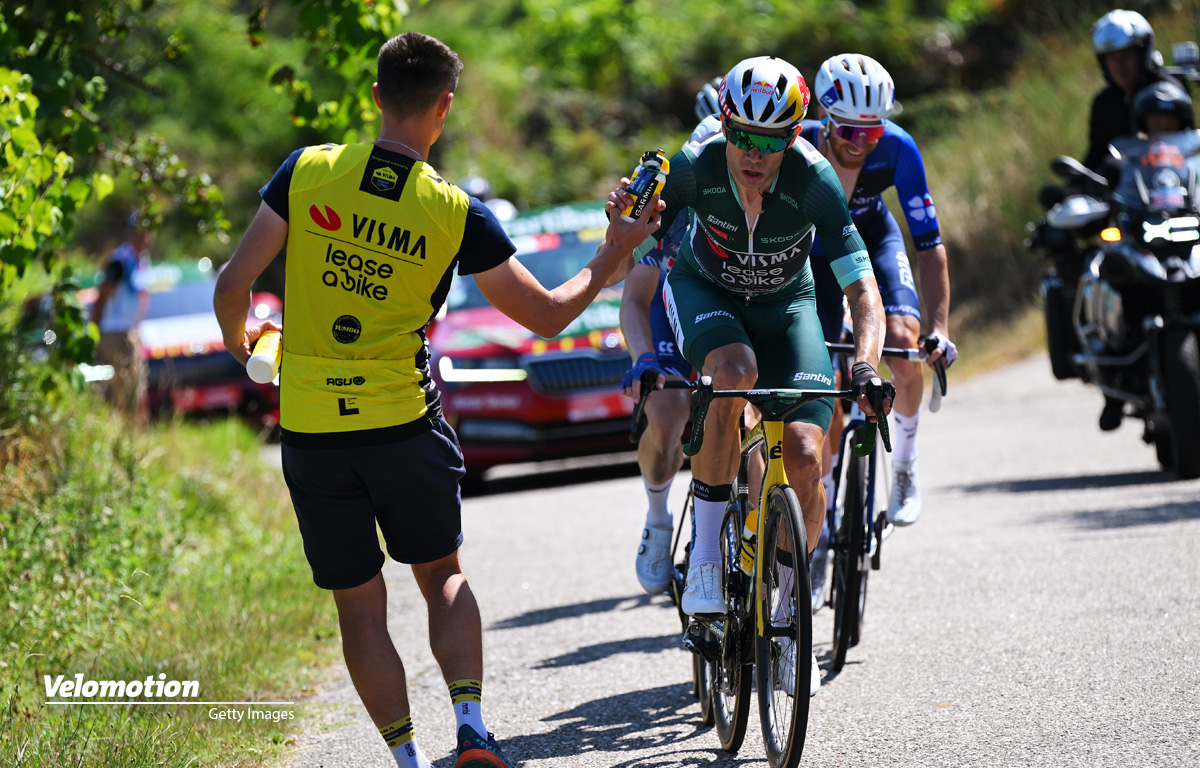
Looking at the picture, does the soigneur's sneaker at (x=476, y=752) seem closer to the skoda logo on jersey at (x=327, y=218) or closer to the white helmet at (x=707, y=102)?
the skoda logo on jersey at (x=327, y=218)

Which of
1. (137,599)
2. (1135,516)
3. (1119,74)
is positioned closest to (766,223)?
(137,599)

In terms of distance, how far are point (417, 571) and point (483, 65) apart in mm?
29470

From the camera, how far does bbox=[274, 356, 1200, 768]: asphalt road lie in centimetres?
478

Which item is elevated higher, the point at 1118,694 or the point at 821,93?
the point at 821,93

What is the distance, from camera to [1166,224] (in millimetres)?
9312

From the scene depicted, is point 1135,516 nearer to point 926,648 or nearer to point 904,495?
point 904,495

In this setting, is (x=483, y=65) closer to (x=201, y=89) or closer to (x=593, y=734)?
(x=201, y=89)

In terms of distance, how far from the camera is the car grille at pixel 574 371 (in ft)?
38.8

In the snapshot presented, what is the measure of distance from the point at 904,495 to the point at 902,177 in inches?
55.4

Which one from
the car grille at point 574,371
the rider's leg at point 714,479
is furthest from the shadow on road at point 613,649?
the car grille at point 574,371

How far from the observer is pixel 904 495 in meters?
6.48

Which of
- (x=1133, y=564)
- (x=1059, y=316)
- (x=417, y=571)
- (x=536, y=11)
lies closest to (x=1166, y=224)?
(x=1059, y=316)

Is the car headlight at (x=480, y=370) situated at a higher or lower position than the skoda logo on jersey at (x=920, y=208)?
lower

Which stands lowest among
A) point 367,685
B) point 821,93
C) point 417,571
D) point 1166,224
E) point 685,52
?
point 367,685
